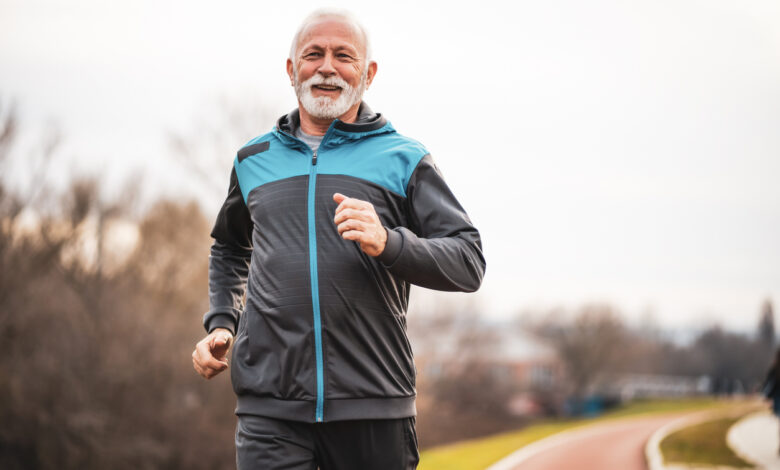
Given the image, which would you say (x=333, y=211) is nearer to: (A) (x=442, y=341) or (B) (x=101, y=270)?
(B) (x=101, y=270)

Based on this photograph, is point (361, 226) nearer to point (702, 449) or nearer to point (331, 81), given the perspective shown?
point (331, 81)

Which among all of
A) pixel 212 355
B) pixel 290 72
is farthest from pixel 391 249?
pixel 290 72

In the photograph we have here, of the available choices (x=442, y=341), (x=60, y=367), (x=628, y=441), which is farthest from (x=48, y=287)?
(x=442, y=341)

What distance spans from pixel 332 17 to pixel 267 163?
57cm

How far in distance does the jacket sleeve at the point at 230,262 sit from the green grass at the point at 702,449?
290 inches

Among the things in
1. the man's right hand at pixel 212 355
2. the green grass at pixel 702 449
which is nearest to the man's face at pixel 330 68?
the man's right hand at pixel 212 355

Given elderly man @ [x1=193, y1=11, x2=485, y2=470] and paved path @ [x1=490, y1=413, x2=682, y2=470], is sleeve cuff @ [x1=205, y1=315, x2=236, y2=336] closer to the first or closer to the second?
elderly man @ [x1=193, y1=11, x2=485, y2=470]

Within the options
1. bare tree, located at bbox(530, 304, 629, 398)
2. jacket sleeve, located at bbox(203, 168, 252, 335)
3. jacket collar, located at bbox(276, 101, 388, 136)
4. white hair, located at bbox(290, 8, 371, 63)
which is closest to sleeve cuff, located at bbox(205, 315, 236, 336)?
jacket sleeve, located at bbox(203, 168, 252, 335)

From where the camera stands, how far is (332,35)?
285 cm

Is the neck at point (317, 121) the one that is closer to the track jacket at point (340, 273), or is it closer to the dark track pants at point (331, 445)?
the track jacket at point (340, 273)

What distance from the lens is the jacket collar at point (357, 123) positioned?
2.78 meters

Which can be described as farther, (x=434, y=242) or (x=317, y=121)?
(x=317, y=121)

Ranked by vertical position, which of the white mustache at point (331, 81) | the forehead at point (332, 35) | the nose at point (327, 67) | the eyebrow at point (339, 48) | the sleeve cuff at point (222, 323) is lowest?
the sleeve cuff at point (222, 323)

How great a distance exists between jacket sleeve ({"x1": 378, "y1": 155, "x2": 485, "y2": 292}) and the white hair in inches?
20.4
